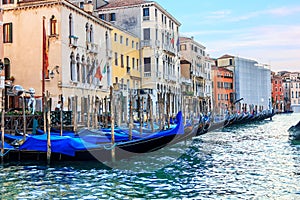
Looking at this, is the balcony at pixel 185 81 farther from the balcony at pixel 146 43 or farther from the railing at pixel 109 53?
the railing at pixel 109 53

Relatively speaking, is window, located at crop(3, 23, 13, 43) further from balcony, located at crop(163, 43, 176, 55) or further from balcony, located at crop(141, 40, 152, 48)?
balcony, located at crop(163, 43, 176, 55)

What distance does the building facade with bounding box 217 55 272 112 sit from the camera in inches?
1711

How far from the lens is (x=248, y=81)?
44.1m

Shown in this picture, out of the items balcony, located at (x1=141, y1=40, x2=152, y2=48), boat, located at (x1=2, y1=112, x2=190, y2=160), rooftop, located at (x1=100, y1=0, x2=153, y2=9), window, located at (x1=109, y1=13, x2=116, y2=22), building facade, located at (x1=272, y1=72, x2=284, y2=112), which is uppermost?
rooftop, located at (x1=100, y1=0, x2=153, y2=9)

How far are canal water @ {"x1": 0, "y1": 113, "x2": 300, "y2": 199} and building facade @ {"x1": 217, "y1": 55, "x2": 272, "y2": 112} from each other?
33.7m

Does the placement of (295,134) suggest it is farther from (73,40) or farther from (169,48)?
(169,48)

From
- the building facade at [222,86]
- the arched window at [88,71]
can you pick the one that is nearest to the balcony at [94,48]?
the arched window at [88,71]

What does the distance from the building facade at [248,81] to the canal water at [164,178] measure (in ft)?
111

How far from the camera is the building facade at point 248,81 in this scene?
4347cm

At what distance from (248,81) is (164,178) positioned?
3818 cm

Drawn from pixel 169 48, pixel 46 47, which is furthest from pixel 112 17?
pixel 46 47

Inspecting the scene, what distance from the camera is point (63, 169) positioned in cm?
815

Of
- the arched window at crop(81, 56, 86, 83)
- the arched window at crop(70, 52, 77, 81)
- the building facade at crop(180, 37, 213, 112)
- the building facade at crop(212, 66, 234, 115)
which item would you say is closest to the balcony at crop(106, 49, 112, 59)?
the arched window at crop(81, 56, 86, 83)

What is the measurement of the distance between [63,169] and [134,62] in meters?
14.8
